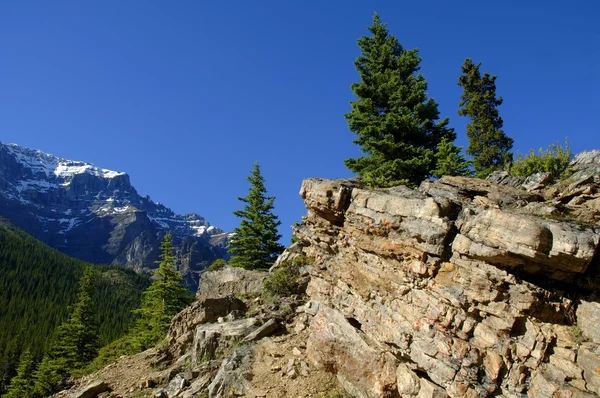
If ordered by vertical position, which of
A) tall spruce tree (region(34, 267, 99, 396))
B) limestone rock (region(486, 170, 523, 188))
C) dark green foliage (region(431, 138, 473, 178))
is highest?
dark green foliage (region(431, 138, 473, 178))

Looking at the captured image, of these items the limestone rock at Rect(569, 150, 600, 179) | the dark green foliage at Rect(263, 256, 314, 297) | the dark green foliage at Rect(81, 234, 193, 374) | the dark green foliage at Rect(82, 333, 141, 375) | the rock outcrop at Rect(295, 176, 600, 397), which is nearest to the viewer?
the rock outcrop at Rect(295, 176, 600, 397)

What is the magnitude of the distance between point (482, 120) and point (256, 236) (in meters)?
21.1

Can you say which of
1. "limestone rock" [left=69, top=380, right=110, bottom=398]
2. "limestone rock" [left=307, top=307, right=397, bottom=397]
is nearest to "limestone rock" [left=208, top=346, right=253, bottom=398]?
"limestone rock" [left=307, top=307, right=397, bottom=397]

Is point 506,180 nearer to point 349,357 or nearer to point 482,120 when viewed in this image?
point 349,357

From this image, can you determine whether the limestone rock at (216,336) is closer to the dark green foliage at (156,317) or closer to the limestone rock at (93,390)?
the limestone rock at (93,390)

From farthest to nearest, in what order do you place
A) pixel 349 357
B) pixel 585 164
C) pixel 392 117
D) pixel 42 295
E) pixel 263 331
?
pixel 42 295 → pixel 392 117 → pixel 263 331 → pixel 585 164 → pixel 349 357

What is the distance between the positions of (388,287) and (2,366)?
89.2m

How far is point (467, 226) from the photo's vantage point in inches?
433

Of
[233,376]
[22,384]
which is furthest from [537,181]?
[22,384]

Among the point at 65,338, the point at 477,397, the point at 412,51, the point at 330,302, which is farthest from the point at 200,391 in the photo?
the point at 65,338

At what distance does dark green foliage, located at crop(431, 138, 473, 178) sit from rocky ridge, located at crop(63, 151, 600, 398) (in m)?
5.45

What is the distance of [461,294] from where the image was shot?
34.6ft

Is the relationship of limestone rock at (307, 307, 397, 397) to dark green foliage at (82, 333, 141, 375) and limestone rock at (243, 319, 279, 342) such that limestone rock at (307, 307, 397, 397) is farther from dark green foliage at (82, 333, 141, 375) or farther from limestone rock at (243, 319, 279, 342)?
dark green foliage at (82, 333, 141, 375)

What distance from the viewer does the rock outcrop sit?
29.9 feet
